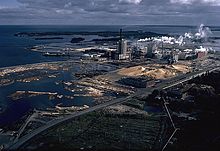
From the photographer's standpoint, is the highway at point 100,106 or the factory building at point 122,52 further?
the factory building at point 122,52

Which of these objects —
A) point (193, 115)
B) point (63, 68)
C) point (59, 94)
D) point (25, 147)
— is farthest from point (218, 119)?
point (63, 68)

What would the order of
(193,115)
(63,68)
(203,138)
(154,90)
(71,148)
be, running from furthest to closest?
(63,68) < (154,90) < (193,115) < (203,138) < (71,148)

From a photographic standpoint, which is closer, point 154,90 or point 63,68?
point 154,90

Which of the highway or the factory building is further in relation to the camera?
the factory building

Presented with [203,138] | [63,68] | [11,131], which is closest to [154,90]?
[203,138]

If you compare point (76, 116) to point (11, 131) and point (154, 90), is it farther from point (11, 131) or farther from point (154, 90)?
point (154, 90)

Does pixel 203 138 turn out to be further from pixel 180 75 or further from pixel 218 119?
pixel 180 75

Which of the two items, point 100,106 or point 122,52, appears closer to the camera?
point 100,106

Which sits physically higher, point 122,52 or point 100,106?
point 122,52

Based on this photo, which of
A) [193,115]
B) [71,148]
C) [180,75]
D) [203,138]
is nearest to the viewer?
[71,148]
